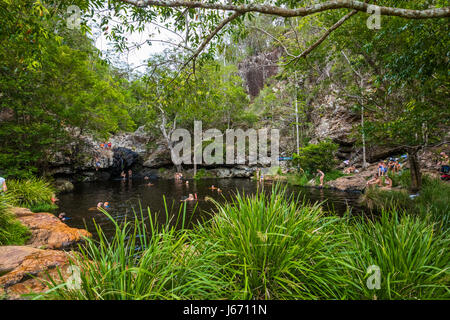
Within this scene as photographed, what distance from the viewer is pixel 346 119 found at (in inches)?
819

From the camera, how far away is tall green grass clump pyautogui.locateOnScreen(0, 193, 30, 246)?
464 centimetres

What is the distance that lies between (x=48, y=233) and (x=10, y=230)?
787 mm

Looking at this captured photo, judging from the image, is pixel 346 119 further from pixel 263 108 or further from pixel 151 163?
pixel 151 163

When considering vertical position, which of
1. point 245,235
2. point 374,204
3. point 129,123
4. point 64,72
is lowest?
point 374,204

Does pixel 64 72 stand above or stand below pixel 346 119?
above

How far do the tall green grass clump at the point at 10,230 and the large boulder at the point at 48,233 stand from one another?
0.21 meters

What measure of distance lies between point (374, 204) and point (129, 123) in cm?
2026

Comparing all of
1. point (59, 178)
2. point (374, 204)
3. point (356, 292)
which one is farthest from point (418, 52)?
point (59, 178)

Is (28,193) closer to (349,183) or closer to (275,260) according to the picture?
(275,260)

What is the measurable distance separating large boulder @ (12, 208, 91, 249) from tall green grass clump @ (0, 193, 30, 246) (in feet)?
0.69

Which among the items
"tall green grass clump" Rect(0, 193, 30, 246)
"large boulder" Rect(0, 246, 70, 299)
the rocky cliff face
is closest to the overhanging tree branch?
"large boulder" Rect(0, 246, 70, 299)

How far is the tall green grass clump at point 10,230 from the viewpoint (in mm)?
4637

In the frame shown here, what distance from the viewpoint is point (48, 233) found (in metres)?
5.59

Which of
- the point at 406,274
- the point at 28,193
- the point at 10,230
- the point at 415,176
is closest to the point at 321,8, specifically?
the point at 406,274
